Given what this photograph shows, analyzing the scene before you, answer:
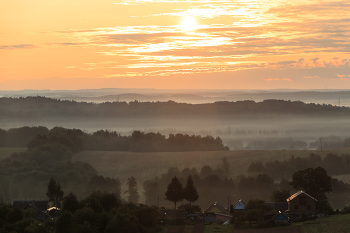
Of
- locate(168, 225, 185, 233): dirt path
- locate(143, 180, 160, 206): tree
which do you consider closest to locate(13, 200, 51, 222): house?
locate(168, 225, 185, 233): dirt path

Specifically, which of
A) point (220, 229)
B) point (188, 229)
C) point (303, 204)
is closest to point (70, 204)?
point (188, 229)

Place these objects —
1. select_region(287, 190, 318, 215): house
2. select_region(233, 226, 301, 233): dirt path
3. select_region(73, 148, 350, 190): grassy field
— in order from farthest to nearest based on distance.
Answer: select_region(73, 148, 350, 190): grassy field < select_region(287, 190, 318, 215): house < select_region(233, 226, 301, 233): dirt path

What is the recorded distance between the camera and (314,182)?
96688mm

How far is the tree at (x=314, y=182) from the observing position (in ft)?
316

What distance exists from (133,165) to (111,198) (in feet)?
351

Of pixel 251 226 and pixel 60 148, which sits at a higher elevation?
pixel 60 148

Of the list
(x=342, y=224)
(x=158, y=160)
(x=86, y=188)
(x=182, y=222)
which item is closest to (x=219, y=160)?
(x=158, y=160)

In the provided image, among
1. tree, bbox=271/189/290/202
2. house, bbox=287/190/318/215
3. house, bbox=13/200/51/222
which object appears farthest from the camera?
tree, bbox=271/189/290/202

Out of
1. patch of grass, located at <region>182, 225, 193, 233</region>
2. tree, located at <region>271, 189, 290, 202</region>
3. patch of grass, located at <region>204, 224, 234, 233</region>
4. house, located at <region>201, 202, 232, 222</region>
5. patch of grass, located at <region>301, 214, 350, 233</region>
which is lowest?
house, located at <region>201, 202, 232, 222</region>

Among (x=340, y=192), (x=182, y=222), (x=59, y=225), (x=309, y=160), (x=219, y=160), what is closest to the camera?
(x=59, y=225)

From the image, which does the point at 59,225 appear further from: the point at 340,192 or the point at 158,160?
the point at 158,160

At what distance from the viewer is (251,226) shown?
238ft

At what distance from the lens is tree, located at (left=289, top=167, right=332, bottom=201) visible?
96.2 meters

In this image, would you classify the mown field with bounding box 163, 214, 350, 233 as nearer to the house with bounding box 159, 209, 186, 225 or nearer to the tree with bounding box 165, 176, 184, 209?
the house with bounding box 159, 209, 186, 225
